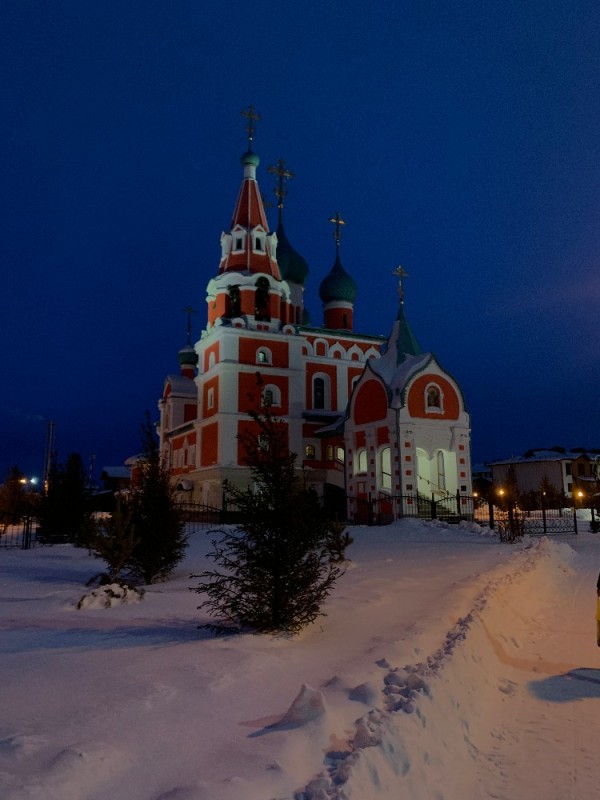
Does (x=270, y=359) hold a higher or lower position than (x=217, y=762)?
higher

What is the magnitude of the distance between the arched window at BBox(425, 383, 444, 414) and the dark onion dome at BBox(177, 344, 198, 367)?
22850mm

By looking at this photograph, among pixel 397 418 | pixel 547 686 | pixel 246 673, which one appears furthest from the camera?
pixel 397 418

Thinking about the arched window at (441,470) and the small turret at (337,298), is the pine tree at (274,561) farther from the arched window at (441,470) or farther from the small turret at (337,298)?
the small turret at (337,298)

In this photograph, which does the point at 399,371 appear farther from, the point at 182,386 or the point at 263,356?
the point at 182,386

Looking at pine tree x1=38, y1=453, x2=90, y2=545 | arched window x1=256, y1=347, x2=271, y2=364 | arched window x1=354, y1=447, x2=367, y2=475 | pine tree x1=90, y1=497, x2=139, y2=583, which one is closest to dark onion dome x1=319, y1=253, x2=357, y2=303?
arched window x1=256, y1=347, x2=271, y2=364

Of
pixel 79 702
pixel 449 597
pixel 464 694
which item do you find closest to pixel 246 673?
pixel 79 702

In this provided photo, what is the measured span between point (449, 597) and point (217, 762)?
6.16m

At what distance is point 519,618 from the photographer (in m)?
8.65

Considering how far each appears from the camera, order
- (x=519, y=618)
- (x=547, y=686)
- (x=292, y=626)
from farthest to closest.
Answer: (x=519, y=618) → (x=292, y=626) → (x=547, y=686)

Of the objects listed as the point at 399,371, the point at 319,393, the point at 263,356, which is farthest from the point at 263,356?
the point at 399,371

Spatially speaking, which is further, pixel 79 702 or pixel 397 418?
pixel 397 418

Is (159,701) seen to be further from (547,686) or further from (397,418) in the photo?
(397,418)

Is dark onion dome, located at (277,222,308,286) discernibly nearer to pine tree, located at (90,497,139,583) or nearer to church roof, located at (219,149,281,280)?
church roof, located at (219,149,281,280)

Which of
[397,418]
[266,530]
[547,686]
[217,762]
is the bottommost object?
[547,686]
